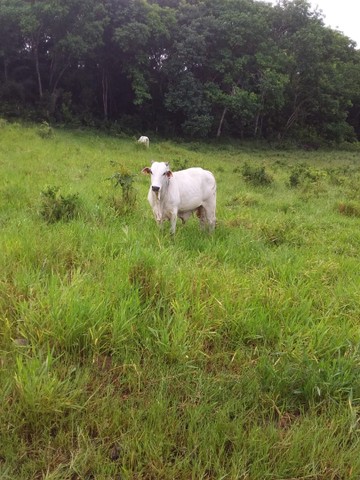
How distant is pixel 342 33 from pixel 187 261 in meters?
41.5

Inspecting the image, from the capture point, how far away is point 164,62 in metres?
27.5

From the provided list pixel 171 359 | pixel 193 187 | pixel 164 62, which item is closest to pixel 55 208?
pixel 193 187

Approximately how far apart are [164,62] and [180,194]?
24.9 m

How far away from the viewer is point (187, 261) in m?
4.01

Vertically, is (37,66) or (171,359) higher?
(37,66)

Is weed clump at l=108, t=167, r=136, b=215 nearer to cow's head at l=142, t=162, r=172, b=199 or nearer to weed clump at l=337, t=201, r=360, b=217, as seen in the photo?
cow's head at l=142, t=162, r=172, b=199

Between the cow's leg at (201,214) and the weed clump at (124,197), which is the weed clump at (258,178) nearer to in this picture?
the cow's leg at (201,214)

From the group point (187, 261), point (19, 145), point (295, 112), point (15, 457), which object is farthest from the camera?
point (295, 112)

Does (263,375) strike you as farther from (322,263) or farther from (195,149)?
(195,149)

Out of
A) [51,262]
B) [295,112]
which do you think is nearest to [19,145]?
[51,262]

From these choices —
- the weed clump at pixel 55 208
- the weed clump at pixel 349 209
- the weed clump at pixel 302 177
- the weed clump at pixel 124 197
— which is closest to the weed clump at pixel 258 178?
→ the weed clump at pixel 302 177

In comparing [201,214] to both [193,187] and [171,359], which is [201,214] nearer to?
[193,187]

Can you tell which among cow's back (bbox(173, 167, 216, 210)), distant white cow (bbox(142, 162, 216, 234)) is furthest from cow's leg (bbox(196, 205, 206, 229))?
cow's back (bbox(173, 167, 216, 210))

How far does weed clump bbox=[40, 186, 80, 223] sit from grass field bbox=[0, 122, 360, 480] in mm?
395
